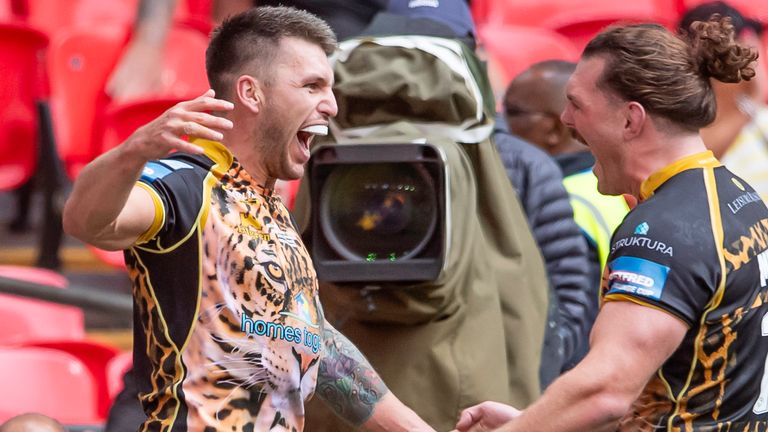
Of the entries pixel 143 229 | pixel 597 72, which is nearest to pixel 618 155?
pixel 597 72

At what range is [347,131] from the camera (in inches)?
168

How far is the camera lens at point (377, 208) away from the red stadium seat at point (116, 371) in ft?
4.51

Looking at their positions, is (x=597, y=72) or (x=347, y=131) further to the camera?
(x=347, y=131)

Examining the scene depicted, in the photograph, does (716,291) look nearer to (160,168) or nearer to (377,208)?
(160,168)

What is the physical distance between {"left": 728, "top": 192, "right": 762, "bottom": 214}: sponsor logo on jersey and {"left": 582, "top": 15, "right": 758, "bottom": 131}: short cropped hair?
18 cm

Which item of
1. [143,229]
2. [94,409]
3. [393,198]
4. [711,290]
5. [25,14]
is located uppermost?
[143,229]

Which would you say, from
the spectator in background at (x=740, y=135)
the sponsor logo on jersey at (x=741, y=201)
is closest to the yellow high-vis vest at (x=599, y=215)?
the spectator in background at (x=740, y=135)

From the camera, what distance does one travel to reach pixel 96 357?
550 centimetres

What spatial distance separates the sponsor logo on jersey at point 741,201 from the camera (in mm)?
3151

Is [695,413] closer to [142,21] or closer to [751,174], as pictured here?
[751,174]

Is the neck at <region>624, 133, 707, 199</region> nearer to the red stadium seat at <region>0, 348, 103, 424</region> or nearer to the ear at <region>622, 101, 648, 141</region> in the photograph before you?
the ear at <region>622, 101, 648, 141</region>

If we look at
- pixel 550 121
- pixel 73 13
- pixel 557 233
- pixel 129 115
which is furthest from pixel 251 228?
pixel 73 13

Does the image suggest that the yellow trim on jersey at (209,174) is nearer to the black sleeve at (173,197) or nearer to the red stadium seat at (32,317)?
the black sleeve at (173,197)

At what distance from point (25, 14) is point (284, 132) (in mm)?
4867
